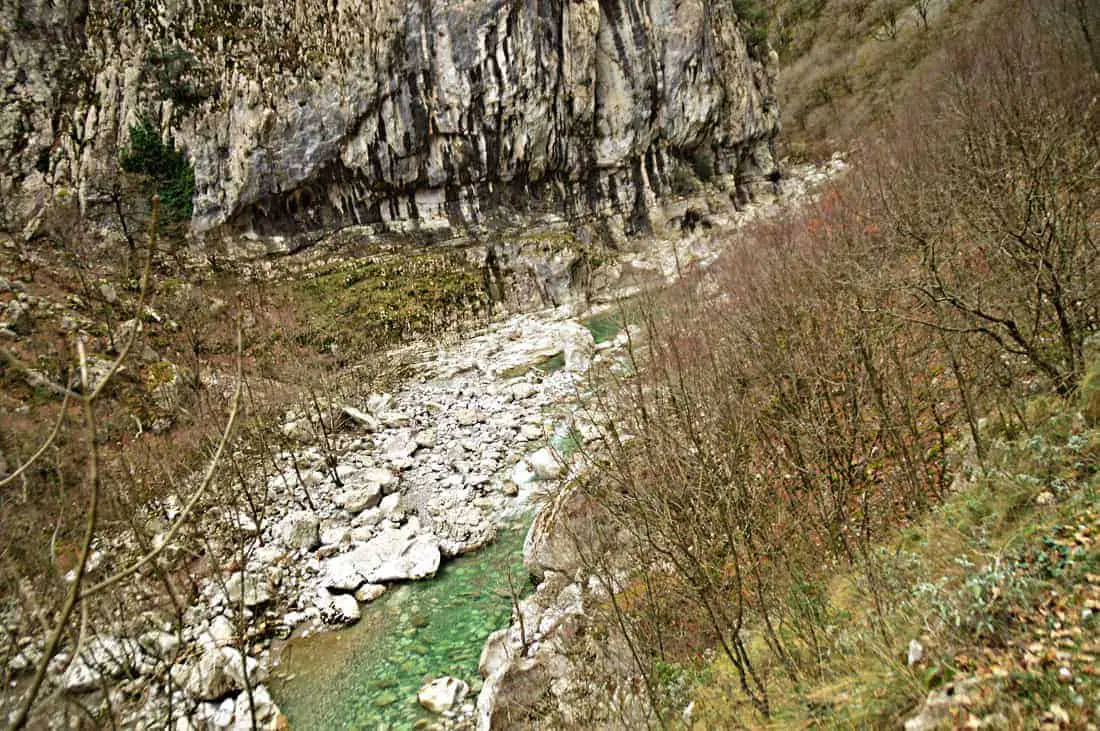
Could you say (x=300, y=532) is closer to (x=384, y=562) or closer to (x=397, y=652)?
(x=384, y=562)

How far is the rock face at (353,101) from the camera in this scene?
93.2ft

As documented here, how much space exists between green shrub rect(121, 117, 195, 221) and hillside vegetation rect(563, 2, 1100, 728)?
33.0m

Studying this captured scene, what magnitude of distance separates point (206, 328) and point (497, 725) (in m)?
18.5

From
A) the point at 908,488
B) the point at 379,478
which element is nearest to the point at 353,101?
the point at 379,478

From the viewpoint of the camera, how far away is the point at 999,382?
19.0 ft

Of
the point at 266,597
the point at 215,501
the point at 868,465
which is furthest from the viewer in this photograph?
the point at 215,501

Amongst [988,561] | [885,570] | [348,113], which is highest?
[348,113]

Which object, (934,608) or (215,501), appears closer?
(934,608)

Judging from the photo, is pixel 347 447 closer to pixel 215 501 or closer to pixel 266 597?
pixel 215 501

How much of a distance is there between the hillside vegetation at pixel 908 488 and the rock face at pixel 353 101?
29.5m

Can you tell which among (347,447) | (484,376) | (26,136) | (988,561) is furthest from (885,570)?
(26,136)

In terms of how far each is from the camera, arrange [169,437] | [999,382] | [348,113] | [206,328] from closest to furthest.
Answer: [999,382]
[169,437]
[206,328]
[348,113]

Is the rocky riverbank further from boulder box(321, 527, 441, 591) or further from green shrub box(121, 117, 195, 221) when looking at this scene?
green shrub box(121, 117, 195, 221)

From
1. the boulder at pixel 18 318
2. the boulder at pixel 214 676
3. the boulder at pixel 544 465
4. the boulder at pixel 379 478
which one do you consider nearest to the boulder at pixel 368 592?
the boulder at pixel 214 676
